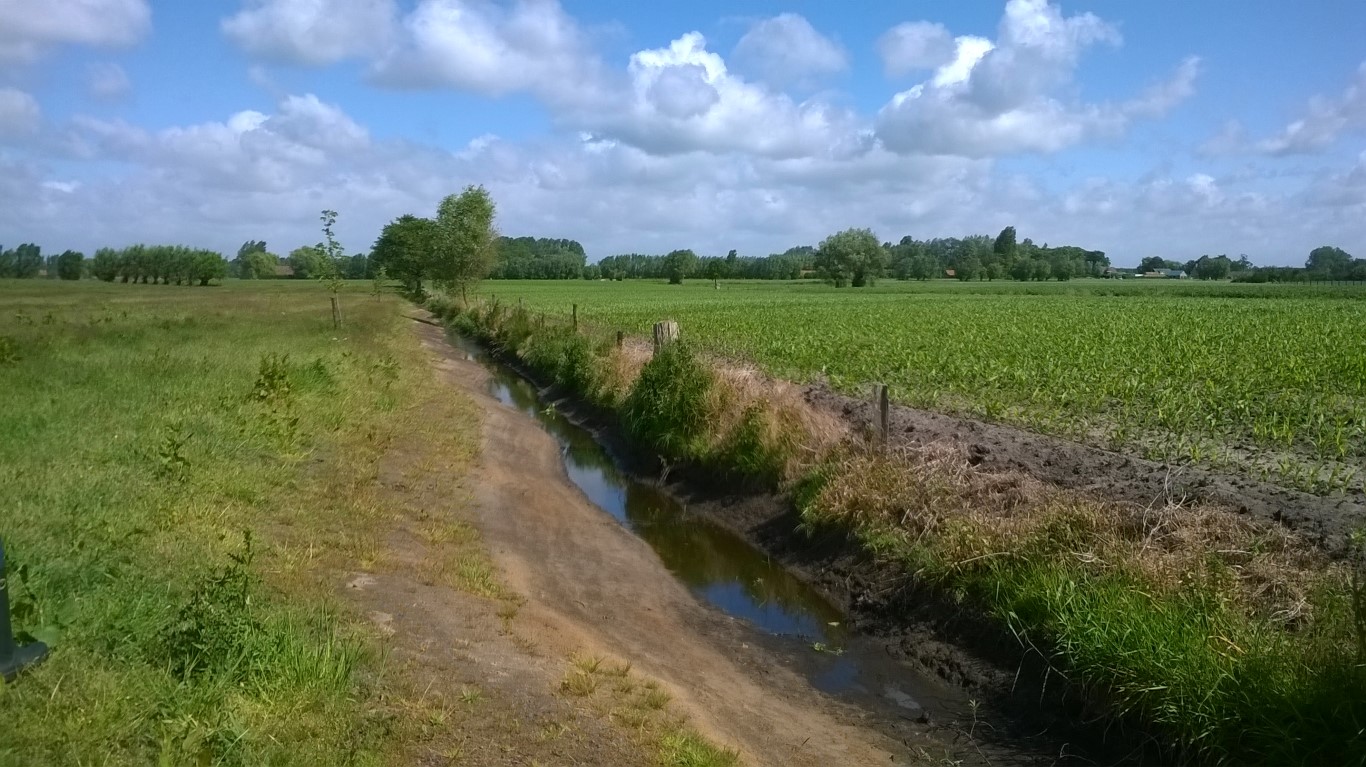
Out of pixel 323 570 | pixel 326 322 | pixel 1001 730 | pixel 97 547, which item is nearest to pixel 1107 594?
pixel 1001 730

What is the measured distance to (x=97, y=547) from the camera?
22.9 feet

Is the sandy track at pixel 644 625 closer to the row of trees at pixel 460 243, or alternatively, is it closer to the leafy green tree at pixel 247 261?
the row of trees at pixel 460 243

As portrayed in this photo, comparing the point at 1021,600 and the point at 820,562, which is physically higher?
the point at 1021,600

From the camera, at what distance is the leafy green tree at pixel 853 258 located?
114 metres

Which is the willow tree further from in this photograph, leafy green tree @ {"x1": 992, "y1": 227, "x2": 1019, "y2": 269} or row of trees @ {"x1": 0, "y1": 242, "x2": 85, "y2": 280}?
leafy green tree @ {"x1": 992, "y1": 227, "x2": 1019, "y2": 269}

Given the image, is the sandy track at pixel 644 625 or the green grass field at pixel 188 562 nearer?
the green grass field at pixel 188 562

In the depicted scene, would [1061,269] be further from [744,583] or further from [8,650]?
[8,650]

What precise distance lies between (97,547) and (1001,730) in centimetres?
748

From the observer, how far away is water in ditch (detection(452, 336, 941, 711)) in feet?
29.6

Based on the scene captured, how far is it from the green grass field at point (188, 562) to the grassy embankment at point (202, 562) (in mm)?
16

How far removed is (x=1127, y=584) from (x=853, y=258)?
10988 centimetres

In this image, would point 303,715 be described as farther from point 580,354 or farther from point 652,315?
point 652,315

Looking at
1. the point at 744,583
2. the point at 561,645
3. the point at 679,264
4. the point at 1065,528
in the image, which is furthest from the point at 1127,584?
the point at 679,264


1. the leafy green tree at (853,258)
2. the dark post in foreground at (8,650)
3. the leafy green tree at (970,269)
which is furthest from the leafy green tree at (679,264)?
the dark post in foreground at (8,650)
